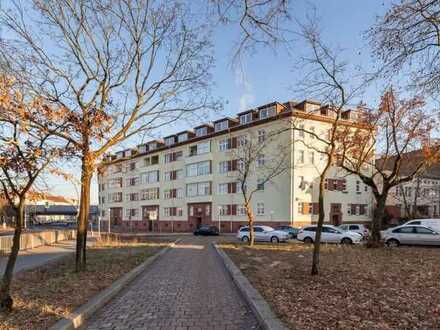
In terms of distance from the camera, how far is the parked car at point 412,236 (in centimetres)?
2269

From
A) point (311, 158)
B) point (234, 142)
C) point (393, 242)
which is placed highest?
point (234, 142)

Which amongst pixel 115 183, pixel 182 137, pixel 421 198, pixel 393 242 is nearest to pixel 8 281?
pixel 393 242

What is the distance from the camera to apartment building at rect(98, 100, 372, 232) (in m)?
44.3

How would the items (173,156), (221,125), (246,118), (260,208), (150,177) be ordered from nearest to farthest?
(260,208) → (246,118) → (221,125) → (173,156) → (150,177)

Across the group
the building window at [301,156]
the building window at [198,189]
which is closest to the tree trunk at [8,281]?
the building window at [301,156]

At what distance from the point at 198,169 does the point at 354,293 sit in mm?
51356

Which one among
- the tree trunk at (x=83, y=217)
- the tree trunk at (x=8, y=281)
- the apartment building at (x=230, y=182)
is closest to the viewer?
the tree trunk at (x=8, y=281)

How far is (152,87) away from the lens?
1328cm

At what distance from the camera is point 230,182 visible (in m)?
52.7

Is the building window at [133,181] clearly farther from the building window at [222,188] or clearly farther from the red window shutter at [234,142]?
the red window shutter at [234,142]

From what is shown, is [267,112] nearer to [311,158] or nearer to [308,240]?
[311,158]

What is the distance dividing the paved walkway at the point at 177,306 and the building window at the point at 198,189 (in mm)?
44645

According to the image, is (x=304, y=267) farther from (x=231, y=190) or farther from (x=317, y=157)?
(x=231, y=190)

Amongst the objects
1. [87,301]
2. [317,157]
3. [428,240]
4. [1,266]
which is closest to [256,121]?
[317,157]
